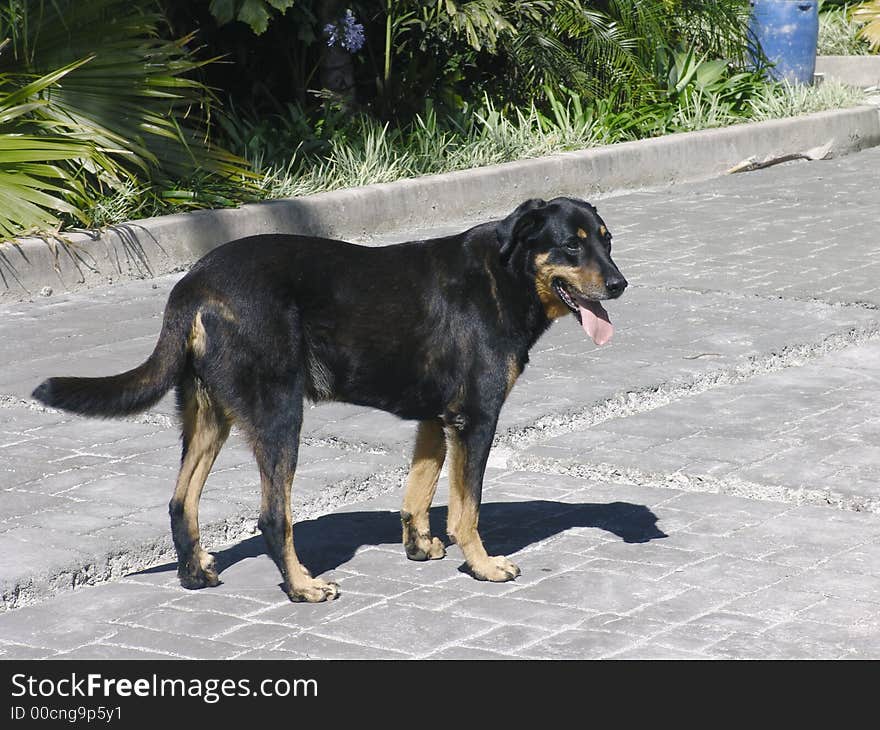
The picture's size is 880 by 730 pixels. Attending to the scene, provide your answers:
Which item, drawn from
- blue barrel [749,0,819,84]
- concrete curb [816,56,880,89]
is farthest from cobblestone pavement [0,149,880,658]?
concrete curb [816,56,880,89]

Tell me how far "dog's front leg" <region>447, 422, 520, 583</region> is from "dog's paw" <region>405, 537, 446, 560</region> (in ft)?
0.70

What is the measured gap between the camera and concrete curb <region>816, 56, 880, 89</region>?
20.2 m

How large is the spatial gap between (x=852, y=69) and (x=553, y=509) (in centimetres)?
1602

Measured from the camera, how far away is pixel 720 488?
611 centimetres

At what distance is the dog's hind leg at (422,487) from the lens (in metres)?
5.34

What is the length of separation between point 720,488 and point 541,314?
134 cm

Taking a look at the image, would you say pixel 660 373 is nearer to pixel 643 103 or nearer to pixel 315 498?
pixel 315 498

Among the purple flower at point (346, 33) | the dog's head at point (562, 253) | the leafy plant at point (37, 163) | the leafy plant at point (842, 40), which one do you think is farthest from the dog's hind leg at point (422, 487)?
the leafy plant at point (842, 40)

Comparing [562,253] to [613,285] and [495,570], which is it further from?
[495,570]

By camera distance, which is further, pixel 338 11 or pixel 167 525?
pixel 338 11

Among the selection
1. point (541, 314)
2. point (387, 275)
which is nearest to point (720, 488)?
point (541, 314)

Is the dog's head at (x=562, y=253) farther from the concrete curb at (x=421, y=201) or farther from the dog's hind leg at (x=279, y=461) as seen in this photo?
the concrete curb at (x=421, y=201)

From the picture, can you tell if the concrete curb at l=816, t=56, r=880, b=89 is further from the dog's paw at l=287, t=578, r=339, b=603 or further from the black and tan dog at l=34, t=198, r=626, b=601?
the dog's paw at l=287, t=578, r=339, b=603

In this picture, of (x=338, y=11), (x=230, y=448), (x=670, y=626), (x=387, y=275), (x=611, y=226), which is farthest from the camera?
(x=338, y=11)
